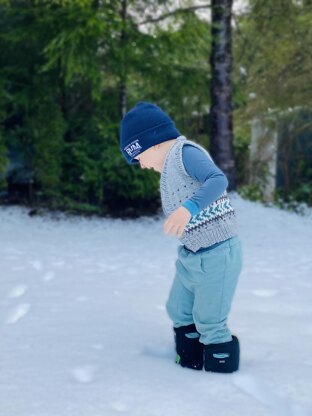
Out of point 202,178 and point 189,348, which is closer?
point 202,178

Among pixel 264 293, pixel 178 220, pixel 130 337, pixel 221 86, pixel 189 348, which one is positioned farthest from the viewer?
pixel 221 86

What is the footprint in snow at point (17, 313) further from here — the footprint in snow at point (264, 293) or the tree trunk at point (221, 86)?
the tree trunk at point (221, 86)

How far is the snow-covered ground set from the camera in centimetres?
221

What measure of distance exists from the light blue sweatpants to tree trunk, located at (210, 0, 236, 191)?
18.1ft

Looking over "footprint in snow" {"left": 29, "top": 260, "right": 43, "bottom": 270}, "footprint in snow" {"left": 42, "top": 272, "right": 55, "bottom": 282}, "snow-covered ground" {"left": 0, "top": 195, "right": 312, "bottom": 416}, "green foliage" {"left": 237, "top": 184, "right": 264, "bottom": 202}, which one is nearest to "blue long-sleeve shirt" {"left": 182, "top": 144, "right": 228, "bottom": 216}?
"snow-covered ground" {"left": 0, "top": 195, "right": 312, "bottom": 416}

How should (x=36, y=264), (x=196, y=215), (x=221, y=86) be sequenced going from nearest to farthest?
(x=196, y=215)
(x=36, y=264)
(x=221, y=86)

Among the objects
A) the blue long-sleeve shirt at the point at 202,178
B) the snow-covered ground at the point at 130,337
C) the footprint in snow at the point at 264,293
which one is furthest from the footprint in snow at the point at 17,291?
the blue long-sleeve shirt at the point at 202,178

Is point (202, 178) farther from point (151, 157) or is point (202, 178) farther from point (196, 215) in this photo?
point (151, 157)

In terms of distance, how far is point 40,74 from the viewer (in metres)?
7.66

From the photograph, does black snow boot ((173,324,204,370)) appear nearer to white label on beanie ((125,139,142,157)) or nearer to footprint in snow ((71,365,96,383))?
footprint in snow ((71,365,96,383))

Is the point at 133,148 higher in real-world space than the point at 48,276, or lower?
higher

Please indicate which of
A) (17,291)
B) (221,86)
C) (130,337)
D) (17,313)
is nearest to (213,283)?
(130,337)

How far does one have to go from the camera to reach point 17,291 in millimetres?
3996

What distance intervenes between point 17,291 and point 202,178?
213cm
